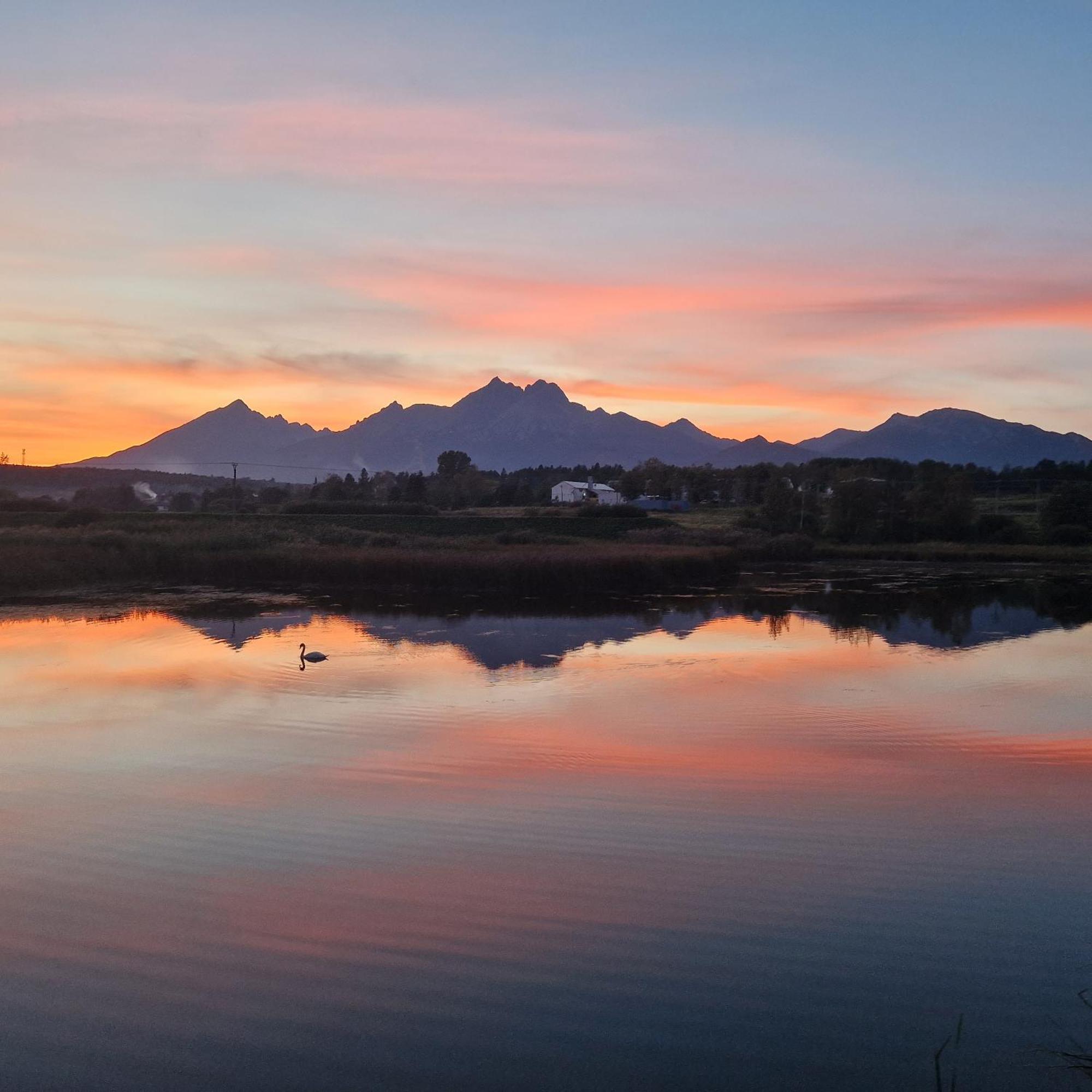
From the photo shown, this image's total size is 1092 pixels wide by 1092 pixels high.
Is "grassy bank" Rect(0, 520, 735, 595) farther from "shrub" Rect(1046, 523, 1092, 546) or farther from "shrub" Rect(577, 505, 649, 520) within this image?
"shrub" Rect(1046, 523, 1092, 546)

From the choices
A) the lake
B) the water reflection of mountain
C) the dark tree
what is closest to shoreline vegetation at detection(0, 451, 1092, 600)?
the water reflection of mountain

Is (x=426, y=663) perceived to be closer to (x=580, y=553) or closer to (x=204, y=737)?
(x=204, y=737)

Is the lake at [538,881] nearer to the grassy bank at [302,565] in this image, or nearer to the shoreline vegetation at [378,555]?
the grassy bank at [302,565]

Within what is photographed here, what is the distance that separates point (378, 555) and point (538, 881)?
25751mm

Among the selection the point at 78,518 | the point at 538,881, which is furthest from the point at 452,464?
the point at 538,881

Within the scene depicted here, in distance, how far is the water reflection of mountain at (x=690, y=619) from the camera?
20.7 m

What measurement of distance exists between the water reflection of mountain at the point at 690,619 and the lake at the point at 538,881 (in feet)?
14.2

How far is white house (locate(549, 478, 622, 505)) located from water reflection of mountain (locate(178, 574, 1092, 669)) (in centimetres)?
5536

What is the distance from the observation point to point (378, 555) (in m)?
32.6

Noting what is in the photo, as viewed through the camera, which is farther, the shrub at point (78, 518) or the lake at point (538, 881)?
the shrub at point (78, 518)

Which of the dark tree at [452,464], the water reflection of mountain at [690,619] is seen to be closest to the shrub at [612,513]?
the water reflection of mountain at [690,619]

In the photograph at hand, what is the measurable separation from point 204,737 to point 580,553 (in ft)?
76.5

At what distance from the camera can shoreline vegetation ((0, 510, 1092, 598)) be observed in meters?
31.3

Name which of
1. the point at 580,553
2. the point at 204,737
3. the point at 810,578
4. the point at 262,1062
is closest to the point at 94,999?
the point at 262,1062
